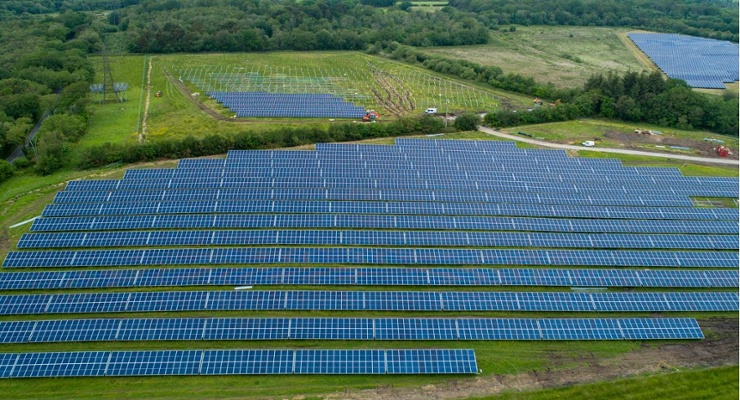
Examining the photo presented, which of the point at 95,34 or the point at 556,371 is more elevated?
the point at 95,34

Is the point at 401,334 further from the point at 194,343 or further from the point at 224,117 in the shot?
the point at 224,117

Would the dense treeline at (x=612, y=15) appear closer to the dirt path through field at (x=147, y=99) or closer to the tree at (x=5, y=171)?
the dirt path through field at (x=147, y=99)

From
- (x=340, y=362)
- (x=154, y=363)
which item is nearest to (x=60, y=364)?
(x=154, y=363)

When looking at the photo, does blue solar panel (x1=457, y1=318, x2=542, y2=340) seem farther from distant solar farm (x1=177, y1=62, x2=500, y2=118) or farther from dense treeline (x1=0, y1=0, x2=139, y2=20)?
dense treeline (x1=0, y1=0, x2=139, y2=20)

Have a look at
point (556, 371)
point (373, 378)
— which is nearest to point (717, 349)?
point (556, 371)

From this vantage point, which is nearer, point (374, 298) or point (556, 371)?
point (556, 371)

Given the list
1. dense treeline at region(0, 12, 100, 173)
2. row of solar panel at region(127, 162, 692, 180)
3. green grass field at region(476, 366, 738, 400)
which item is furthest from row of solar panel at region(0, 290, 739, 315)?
dense treeline at region(0, 12, 100, 173)
